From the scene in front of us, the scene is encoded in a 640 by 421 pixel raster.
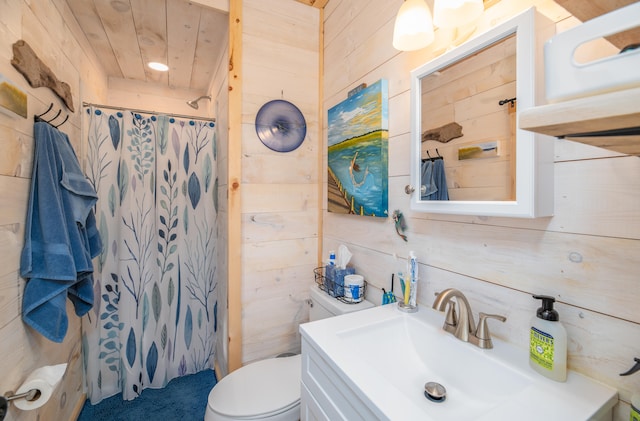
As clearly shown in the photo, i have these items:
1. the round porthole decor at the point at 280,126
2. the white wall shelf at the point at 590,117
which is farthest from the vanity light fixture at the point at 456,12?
the round porthole decor at the point at 280,126

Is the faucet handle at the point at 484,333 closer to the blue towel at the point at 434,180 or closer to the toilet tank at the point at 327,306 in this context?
the blue towel at the point at 434,180

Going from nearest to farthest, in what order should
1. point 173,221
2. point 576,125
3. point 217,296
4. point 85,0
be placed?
point 576,125 < point 85,0 < point 173,221 < point 217,296

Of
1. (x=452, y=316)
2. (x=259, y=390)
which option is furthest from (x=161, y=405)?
(x=452, y=316)

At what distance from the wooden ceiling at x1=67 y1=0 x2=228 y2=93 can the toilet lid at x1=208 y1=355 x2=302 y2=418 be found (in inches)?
74.2

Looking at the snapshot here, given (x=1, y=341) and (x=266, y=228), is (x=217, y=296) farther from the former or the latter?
(x=1, y=341)

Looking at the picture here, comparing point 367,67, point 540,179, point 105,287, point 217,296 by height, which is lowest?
point 217,296

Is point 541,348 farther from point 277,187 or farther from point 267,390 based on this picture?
point 277,187

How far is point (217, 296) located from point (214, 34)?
1751mm

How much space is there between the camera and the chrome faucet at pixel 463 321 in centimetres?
77

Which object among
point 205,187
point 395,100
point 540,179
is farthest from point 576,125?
point 205,187

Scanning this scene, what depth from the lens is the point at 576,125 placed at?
333mm

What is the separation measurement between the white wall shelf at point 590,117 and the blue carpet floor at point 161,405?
77.4 inches

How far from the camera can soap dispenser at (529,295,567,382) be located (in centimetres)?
62

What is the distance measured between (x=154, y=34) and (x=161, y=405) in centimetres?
230
